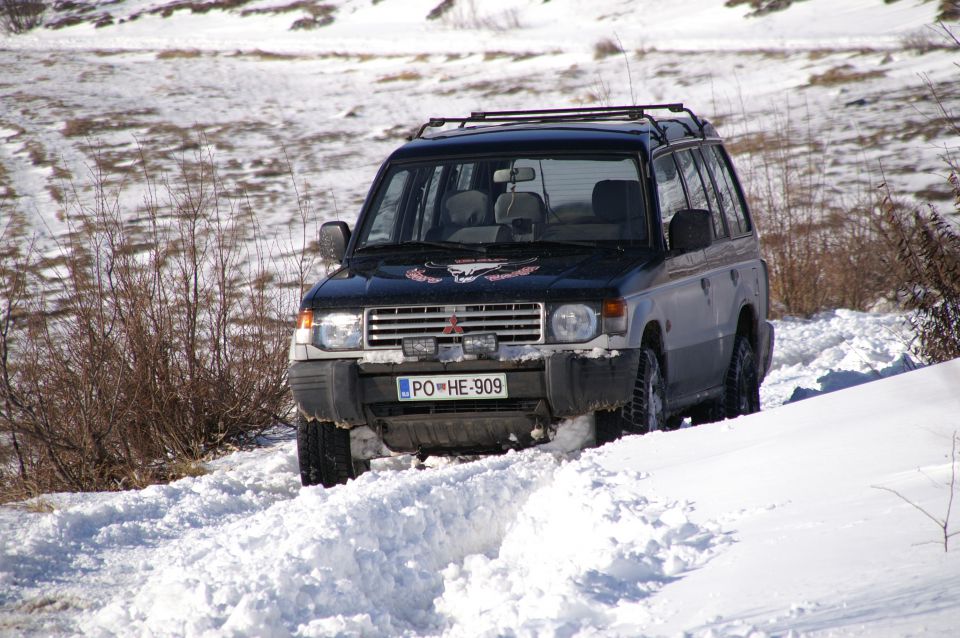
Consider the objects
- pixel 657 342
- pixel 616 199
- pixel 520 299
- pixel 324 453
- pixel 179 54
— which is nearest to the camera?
pixel 520 299

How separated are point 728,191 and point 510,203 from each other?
2079mm

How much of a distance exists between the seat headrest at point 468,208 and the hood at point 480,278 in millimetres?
387

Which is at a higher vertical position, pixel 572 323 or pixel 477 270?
pixel 477 270

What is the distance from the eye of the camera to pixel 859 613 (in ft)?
10.4

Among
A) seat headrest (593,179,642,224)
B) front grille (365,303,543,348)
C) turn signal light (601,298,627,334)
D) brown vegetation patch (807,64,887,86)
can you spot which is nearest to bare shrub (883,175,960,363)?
seat headrest (593,179,642,224)

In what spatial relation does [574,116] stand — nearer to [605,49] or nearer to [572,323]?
[572,323]

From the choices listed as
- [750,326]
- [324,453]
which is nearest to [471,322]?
[324,453]

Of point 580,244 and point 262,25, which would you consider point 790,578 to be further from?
point 262,25

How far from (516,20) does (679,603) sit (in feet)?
144

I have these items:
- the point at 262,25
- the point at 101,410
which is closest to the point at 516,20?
the point at 262,25

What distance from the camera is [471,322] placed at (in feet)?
18.7

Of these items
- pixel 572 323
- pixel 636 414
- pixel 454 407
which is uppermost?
pixel 572 323

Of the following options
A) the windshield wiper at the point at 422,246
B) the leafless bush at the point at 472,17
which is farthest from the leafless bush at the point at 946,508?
the leafless bush at the point at 472,17

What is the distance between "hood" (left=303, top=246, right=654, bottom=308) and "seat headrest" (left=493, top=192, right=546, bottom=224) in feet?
1.12
